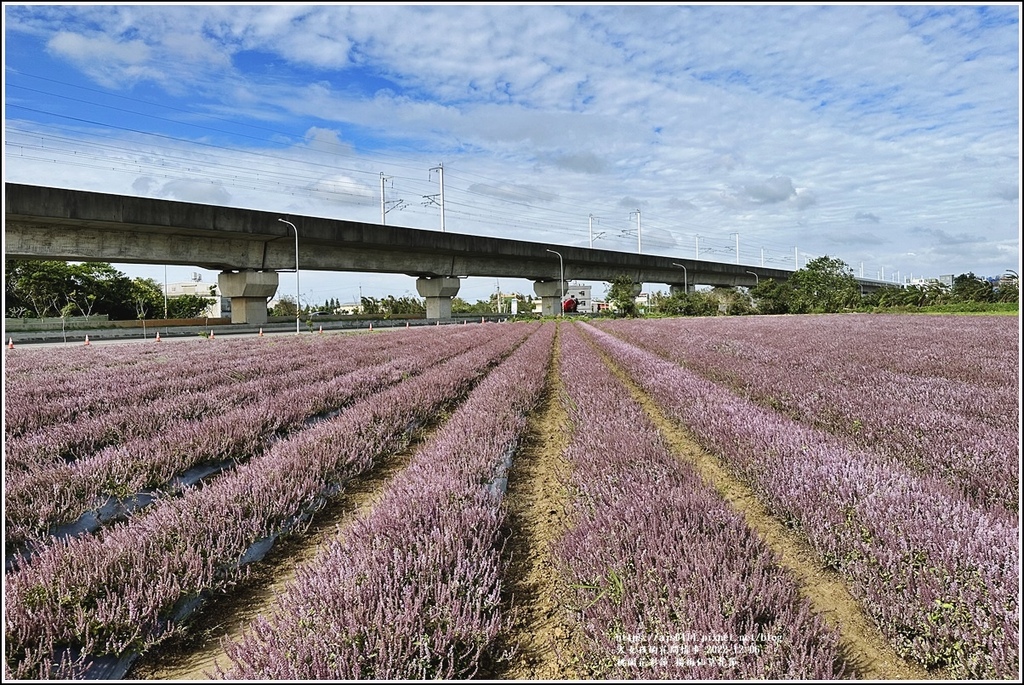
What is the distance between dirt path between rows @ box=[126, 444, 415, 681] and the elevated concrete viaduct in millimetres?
13819

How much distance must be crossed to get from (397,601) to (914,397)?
4989 millimetres

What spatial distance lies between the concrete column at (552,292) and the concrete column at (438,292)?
11.9 metres

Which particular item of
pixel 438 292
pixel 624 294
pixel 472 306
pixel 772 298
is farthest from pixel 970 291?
pixel 472 306

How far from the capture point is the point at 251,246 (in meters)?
29.3

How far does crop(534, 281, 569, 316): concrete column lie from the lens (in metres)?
50.5

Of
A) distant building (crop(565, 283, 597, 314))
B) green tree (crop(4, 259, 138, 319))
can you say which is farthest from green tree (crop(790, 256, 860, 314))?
green tree (crop(4, 259, 138, 319))

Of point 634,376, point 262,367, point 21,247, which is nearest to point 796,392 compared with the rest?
point 634,376

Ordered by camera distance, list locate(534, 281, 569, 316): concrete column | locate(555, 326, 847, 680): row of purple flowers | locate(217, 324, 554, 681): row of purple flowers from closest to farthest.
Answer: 1. locate(555, 326, 847, 680): row of purple flowers
2. locate(217, 324, 554, 681): row of purple flowers
3. locate(534, 281, 569, 316): concrete column

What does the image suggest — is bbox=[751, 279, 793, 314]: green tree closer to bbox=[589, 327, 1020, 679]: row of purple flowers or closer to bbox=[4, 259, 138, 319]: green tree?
bbox=[589, 327, 1020, 679]: row of purple flowers

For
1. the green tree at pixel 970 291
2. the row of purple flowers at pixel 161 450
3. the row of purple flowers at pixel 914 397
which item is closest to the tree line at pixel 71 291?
the row of purple flowers at pixel 161 450

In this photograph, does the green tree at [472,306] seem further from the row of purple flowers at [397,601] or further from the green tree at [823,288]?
the row of purple flowers at [397,601]

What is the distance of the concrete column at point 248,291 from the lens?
29750 mm

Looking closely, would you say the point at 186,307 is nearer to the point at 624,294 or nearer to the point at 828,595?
the point at 624,294

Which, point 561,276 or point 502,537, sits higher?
point 561,276
